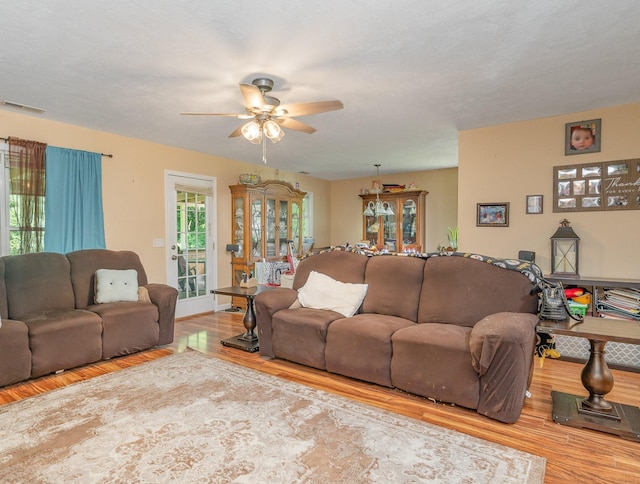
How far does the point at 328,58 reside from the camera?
2523 millimetres

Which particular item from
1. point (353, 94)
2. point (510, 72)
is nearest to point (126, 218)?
point (353, 94)

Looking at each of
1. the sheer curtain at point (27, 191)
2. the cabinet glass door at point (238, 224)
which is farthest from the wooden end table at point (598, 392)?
the sheer curtain at point (27, 191)

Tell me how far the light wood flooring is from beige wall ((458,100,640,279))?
1.13m

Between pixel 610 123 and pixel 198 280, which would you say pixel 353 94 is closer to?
pixel 610 123

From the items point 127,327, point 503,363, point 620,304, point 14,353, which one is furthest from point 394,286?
point 14,353

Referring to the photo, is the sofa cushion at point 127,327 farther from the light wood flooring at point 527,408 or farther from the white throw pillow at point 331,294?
the white throw pillow at point 331,294

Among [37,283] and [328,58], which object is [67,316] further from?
[328,58]

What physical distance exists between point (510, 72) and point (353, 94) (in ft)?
3.96

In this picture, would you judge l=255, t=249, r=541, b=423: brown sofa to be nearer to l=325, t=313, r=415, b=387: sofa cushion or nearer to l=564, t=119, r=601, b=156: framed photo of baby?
l=325, t=313, r=415, b=387: sofa cushion

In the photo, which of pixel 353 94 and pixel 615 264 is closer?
pixel 353 94

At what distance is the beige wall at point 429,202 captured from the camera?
682 cm

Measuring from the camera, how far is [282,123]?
3176 millimetres

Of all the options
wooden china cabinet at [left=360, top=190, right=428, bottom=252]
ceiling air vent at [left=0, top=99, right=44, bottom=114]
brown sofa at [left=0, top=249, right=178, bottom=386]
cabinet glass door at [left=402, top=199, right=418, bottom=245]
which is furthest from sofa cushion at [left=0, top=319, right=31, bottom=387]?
cabinet glass door at [left=402, top=199, right=418, bottom=245]

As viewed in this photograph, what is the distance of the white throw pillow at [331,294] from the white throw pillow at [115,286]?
1797mm
